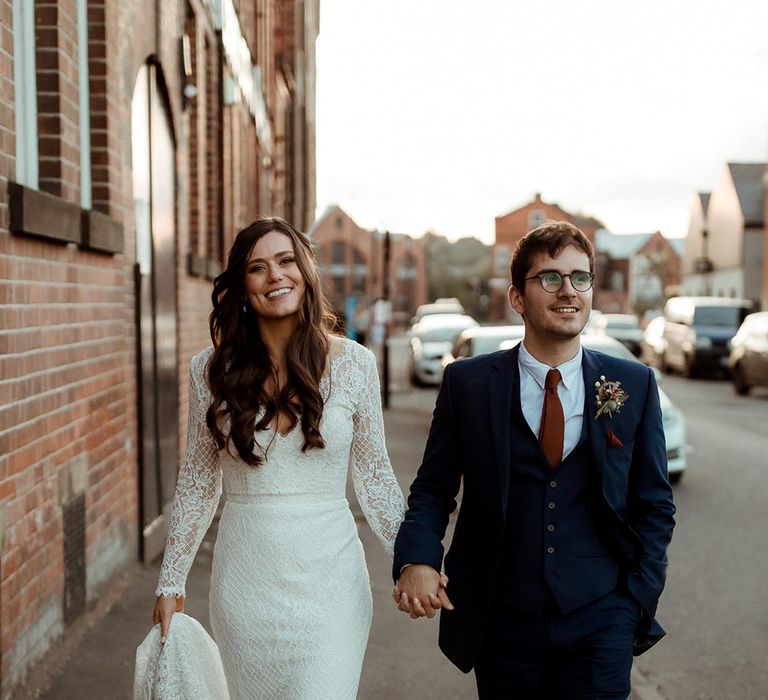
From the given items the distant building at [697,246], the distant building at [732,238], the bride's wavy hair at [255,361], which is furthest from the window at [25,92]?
the distant building at [697,246]

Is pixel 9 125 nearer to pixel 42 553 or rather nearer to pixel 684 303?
pixel 42 553

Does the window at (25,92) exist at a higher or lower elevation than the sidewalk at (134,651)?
higher

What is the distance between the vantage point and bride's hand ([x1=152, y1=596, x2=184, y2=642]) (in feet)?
10.2

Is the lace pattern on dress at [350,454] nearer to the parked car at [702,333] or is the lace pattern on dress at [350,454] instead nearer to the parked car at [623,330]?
the parked car at [702,333]

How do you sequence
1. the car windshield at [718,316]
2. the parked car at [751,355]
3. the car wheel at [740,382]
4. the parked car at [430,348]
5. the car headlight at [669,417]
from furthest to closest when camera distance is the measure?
the car windshield at [718,316] < the parked car at [430,348] < the car wheel at [740,382] < the parked car at [751,355] < the car headlight at [669,417]

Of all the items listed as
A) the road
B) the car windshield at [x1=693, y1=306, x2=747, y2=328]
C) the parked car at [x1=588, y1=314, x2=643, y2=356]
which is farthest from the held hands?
the parked car at [x1=588, y1=314, x2=643, y2=356]

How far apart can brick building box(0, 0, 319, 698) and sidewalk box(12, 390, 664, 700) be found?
0.45 ft

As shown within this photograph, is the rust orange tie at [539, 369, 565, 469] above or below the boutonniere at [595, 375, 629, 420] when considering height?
below

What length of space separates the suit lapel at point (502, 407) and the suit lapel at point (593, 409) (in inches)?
7.9

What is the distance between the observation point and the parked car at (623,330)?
3897 cm

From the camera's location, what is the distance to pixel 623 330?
130 feet

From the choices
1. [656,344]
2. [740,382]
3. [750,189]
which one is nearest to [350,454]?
[740,382]

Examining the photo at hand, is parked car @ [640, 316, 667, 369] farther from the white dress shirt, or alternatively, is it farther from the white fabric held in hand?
the white fabric held in hand

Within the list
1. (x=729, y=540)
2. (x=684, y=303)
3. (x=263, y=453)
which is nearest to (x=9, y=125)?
(x=263, y=453)
